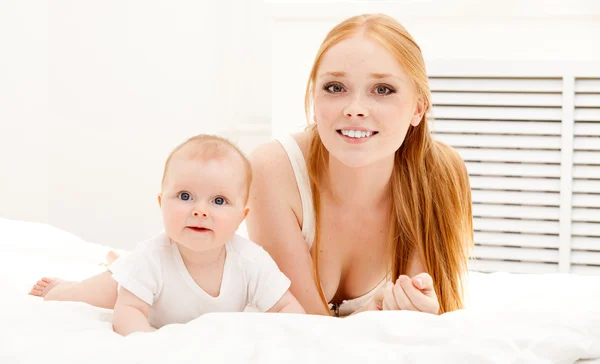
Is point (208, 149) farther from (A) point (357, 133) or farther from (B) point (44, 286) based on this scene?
(B) point (44, 286)

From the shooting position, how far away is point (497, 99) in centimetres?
304

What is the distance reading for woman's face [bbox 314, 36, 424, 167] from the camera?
166cm

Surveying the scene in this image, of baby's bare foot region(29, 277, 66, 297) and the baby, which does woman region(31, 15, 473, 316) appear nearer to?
baby's bare foot region(29, 277, 66, 297)

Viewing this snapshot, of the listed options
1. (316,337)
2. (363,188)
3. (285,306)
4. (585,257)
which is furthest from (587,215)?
(316,337)

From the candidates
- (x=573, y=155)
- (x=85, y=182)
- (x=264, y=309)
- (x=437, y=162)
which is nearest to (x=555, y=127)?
(x=573, y=155)

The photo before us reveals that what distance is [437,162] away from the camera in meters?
1.92

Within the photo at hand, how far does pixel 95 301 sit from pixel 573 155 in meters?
2.03

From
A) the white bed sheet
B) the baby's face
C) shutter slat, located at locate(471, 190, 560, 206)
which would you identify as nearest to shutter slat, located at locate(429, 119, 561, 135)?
shutter slat, located at locate(471, 190, 560, 206)

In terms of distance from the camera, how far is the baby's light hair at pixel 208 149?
150 centimetres

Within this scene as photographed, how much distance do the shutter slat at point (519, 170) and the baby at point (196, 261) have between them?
64.4 inches

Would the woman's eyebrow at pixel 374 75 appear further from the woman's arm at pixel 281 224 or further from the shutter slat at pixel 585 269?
the shutter slat at pixel 585 269

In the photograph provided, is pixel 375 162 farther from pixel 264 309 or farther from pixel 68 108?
pixel 68 108

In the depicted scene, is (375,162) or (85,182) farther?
(85,182)

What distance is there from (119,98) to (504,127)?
5.99 feet
